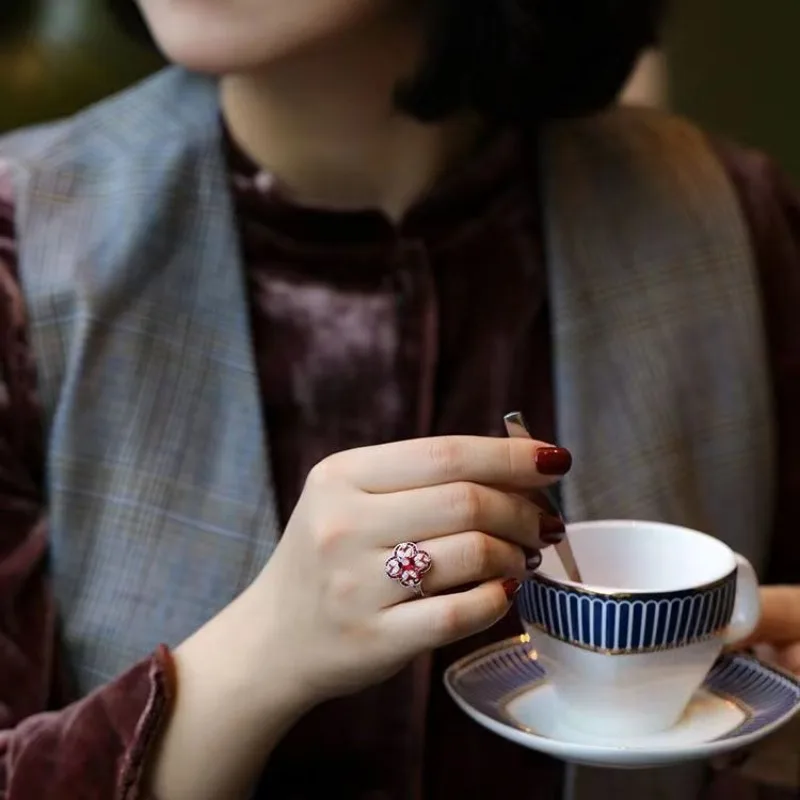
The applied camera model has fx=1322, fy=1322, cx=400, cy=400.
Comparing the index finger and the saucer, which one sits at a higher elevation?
the index finger

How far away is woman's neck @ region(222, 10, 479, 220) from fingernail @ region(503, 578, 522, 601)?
1.02ft

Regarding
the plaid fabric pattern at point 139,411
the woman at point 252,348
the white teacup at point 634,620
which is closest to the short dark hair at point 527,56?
the woman at point 252,348

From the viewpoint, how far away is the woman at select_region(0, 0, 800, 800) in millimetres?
667

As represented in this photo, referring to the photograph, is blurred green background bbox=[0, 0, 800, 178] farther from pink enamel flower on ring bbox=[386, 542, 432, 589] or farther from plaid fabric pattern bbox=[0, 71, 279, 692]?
pink enamel flower on ring bbox=[386, 542, 432, 589]

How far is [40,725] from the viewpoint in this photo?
0.68m

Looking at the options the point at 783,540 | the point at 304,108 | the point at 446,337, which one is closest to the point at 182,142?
the point at 304,108

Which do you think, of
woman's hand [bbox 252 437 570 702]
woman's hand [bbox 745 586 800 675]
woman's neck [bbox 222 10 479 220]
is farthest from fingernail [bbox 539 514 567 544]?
woman's neck [bbox 222 10 479 220]

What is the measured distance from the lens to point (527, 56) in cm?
81

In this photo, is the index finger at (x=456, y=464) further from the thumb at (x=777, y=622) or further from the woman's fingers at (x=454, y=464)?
the thumb at (x=777, y=622)

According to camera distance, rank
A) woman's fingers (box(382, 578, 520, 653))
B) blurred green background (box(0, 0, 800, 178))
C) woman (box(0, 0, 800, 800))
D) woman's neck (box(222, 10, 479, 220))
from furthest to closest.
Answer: blurred green background (box(0, 0, 800, 178)), woman's neck (box(222, 10, 479, 220)), woman (box(0, 0, 800, 800)), woman's fingers (box(382, 578, 520, 653))

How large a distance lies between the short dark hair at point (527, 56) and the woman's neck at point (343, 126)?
23 millimetres

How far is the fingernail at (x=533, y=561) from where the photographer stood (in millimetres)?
597

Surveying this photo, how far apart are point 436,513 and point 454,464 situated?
0.02 m

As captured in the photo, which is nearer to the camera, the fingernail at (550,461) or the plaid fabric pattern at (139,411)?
the fingernail at (550,461)
